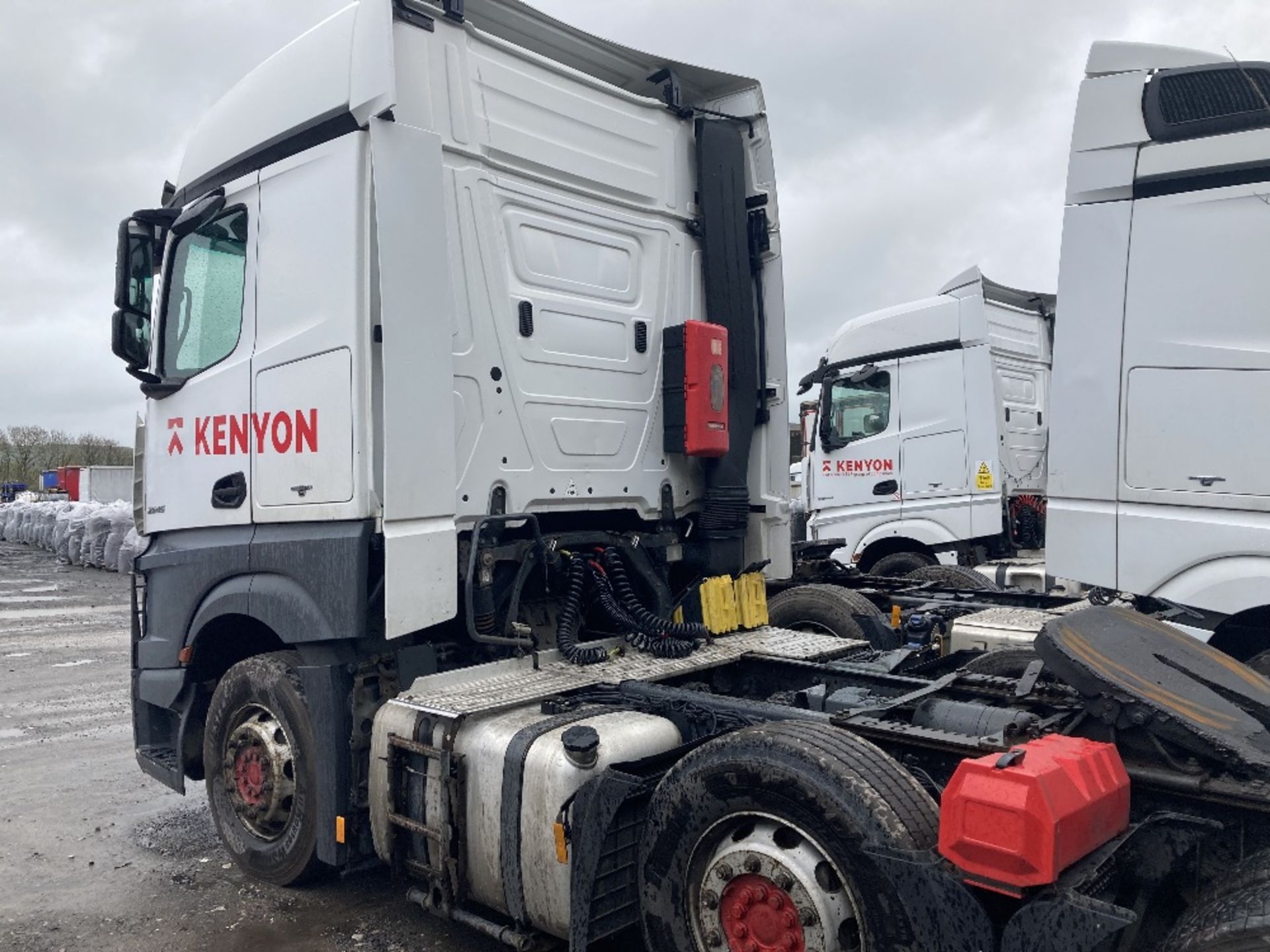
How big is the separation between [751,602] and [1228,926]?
3.04m

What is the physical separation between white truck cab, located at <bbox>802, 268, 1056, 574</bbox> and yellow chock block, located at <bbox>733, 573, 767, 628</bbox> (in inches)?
179

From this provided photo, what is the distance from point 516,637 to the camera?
4.22 metres

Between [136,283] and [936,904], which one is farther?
[136,283]

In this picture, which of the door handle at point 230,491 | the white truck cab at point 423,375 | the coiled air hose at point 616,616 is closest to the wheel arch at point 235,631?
the white truck cab at point 423,375

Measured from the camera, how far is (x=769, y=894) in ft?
8.59

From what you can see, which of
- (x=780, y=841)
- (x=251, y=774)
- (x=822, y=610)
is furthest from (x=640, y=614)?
(x=780, y=841)

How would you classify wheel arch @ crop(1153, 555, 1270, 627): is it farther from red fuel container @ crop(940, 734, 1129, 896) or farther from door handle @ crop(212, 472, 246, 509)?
door handle @ crop(212, 472, 246, 509)

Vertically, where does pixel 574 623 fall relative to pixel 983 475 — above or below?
below

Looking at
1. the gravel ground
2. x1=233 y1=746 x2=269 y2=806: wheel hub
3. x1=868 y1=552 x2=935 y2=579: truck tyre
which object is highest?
x1=868 y1=552 x2=935 y2=579: truck tyre

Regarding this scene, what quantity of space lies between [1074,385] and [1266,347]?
753 millimetres

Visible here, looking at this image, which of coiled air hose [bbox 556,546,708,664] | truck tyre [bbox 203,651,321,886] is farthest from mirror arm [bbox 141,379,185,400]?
coiled air hose [bbox 556,546,708,664]

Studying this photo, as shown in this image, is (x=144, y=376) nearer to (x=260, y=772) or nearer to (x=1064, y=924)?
(x=260, y=772)

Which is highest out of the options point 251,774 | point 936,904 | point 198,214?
point 198,214

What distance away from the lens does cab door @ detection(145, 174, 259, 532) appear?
4.34m
